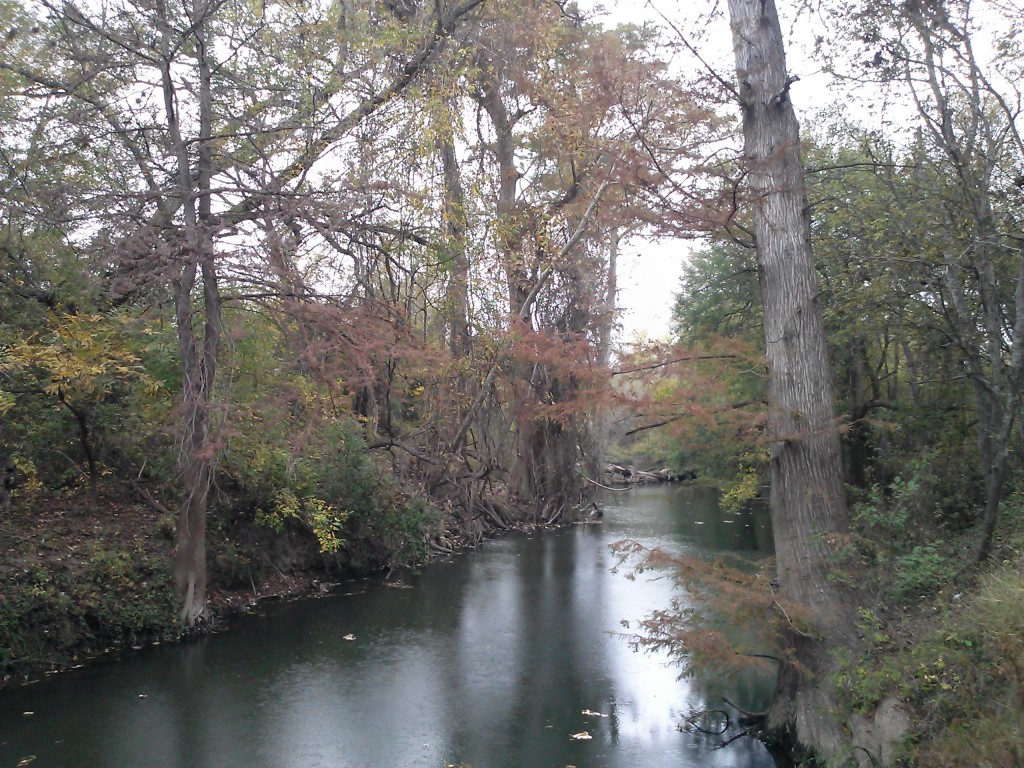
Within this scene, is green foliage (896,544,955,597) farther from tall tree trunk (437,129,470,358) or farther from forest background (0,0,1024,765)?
tall tree trunk (437,129,470,358)

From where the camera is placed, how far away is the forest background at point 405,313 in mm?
6824

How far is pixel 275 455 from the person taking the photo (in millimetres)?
12055

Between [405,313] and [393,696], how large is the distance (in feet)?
23.2

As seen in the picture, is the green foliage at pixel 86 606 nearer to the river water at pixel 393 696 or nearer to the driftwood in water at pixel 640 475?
the river water at pixel 393 696

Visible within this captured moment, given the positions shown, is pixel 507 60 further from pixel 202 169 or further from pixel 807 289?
pixel 807 289

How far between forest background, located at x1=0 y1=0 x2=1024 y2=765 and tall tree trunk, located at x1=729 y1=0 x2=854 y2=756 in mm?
232

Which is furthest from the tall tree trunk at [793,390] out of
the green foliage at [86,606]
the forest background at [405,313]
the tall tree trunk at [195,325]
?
the green foliage at [86,606]

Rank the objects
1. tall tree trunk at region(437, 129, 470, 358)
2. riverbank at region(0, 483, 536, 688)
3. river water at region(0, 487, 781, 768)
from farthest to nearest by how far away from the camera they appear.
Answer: tall tree trunk at region(437, 129, 470, 358) → riverbank at region(0, 483, 536, 688) → river water at region(0, 487, 781, 768)

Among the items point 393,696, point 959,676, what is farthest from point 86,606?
point 959,676

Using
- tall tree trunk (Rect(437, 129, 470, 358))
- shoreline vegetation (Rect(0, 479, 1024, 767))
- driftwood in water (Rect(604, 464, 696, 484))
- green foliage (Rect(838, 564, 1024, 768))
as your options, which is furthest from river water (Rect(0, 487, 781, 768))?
driftwood in water (Rect(604, 464, 696, 484))

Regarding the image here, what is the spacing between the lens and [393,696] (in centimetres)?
817

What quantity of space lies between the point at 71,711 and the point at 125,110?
716cm

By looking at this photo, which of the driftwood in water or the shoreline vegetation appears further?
the driftwood in water

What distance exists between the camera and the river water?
22.2 ft
